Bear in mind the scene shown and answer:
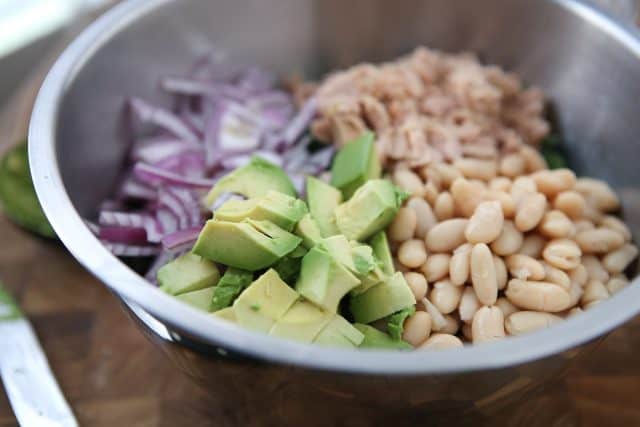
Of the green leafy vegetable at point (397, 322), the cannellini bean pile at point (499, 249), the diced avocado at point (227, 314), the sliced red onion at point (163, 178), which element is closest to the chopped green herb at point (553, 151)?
the cannellini bean pile at point (499, 249)

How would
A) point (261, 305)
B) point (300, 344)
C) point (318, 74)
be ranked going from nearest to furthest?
point (300, 344) → point (261, 305) → point (318, 74)

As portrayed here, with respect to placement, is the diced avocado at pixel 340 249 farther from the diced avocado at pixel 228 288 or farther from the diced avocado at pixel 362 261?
the diced avocado at pixel 228 288

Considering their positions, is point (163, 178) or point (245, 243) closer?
point (245, 243)

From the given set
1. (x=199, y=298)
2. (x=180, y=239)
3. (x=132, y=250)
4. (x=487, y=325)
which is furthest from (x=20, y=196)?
(x=487, y=325)

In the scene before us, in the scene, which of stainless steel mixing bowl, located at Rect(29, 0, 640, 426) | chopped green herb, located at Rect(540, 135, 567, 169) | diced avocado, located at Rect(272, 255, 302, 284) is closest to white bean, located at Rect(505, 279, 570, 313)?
stainless steel mixing bowl, located at Rect(29, 0, 640, 426)

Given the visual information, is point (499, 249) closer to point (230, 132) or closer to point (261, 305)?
point (261, 305)

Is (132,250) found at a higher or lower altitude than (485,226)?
lower
